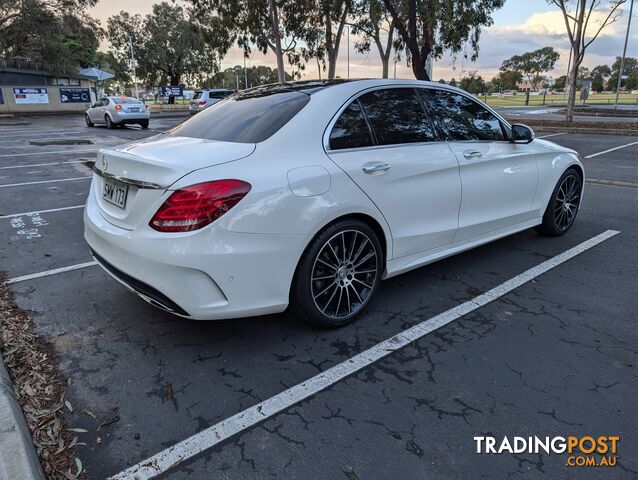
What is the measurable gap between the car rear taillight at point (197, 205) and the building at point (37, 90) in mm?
38728

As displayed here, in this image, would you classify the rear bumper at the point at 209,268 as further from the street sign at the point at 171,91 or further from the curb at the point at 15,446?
the street sign at the point at 171,91

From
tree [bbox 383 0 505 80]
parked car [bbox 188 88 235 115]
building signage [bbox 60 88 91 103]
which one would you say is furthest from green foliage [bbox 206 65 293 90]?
tree [bbox 383 0 505 80]

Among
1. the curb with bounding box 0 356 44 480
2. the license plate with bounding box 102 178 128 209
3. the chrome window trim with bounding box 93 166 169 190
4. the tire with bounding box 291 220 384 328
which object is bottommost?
the curb with bounding box 0 356 44 480

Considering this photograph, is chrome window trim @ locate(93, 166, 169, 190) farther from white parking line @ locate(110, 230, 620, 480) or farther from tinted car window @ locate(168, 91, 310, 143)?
white parking line @ locate(110, 230, 620, 480)

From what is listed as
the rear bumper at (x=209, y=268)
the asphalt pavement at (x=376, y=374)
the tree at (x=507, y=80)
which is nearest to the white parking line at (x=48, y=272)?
the asphalt pavement at (x=376, y=374)

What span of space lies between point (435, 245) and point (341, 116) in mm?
1308

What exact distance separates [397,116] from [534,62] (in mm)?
74934

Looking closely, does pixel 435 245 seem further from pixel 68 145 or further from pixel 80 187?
pixel 68 145

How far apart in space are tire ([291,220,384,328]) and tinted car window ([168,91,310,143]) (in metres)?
0.80

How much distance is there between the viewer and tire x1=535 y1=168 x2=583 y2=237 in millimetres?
5094

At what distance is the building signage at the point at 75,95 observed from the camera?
36969mm

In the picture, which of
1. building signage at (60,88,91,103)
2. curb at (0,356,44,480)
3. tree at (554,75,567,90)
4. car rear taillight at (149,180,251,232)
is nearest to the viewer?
curb at (0,356,44,480)

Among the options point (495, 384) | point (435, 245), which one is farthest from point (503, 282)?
point (495, 384)

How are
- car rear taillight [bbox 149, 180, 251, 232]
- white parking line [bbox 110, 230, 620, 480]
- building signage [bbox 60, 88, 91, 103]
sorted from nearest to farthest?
white parking line [bbox 110, 230, 620, 480] < car rear taillight [bbox 149, 180, 251, 232] < building signage [bbox 60, 88, 91, 103]
